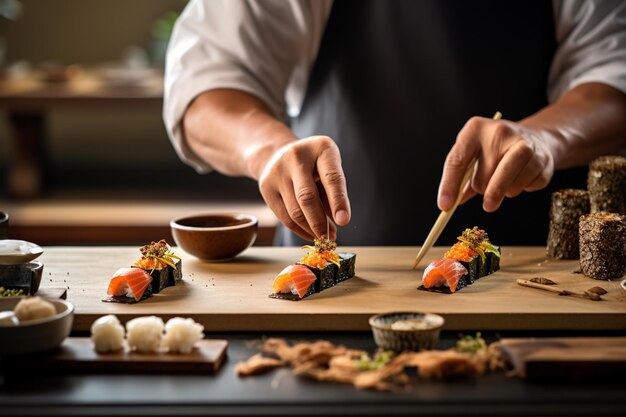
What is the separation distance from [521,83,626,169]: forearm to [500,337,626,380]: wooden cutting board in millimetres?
1054

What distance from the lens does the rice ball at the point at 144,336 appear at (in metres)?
1.60

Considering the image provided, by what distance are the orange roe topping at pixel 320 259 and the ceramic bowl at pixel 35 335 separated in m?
0.62

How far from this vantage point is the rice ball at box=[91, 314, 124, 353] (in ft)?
5.24

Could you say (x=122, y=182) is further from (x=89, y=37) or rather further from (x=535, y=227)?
(x=535, y=227)

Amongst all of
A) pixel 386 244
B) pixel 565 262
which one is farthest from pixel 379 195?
pixel 565 262

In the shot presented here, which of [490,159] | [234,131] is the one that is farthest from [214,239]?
[490,159]

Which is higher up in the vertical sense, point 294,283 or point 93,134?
point 93,134

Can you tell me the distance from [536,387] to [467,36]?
5.29ft

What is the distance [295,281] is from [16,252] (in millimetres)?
640

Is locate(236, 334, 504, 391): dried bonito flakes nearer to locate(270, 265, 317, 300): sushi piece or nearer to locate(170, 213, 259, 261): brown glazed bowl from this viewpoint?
locate(270, 265, 317, 300): sushi piece

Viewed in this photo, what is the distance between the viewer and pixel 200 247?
231 cm

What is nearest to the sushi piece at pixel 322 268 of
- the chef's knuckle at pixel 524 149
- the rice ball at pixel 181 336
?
the rice ball at pixel 181 336

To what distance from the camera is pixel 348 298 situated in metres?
1.96

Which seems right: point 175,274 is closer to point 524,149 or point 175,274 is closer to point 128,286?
point 128,286
